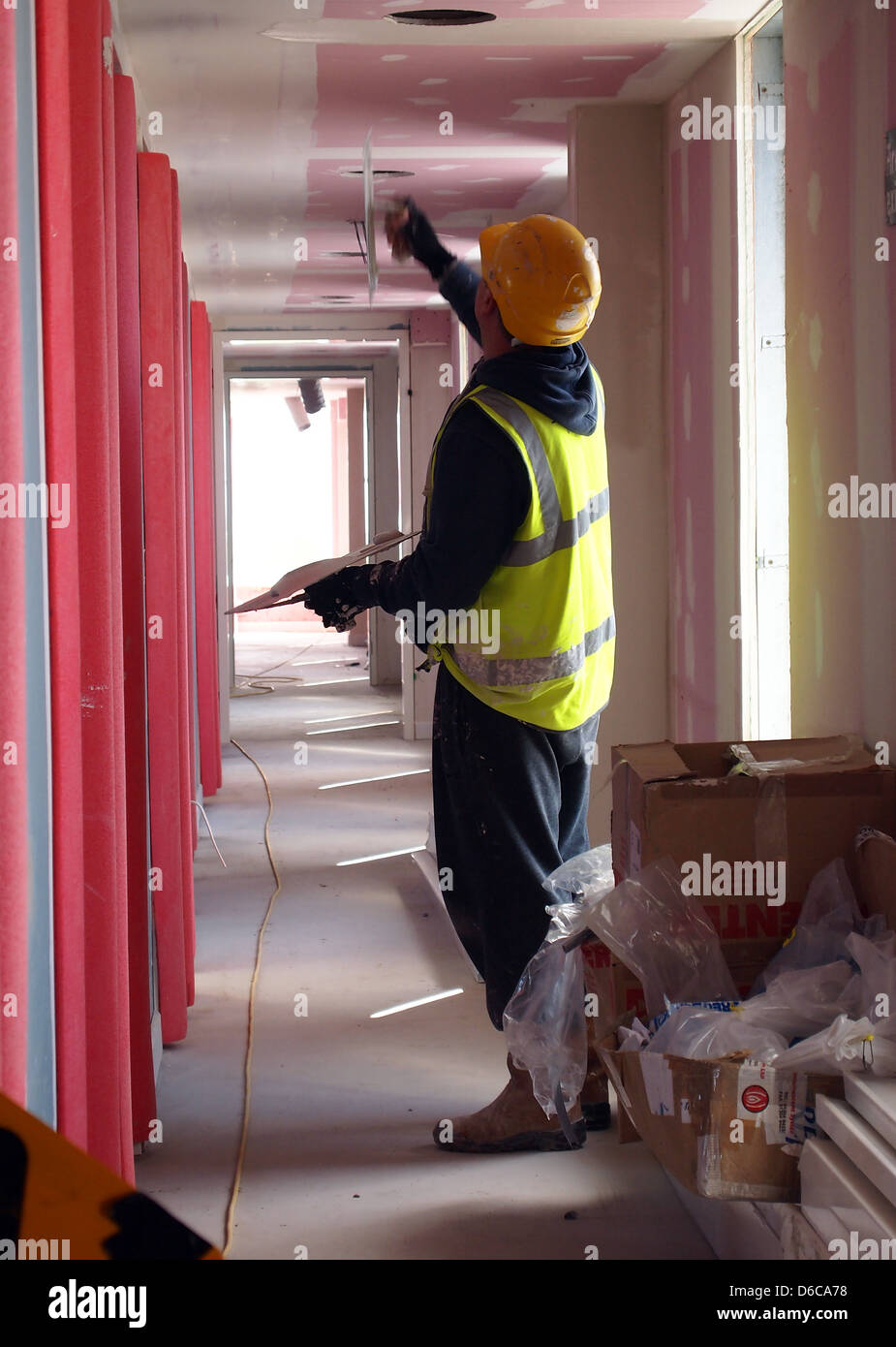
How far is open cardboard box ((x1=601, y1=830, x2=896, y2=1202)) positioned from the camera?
1639mm

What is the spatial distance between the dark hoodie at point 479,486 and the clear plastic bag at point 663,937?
598mm

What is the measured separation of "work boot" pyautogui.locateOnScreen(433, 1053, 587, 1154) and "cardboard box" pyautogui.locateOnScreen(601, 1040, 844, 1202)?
2.78 ft

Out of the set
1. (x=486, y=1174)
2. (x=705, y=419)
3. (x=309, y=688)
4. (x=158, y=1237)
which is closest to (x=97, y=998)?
(x=486, y=1174)

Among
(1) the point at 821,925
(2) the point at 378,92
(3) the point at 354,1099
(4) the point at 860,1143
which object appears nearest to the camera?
(4) the point at 860,1143

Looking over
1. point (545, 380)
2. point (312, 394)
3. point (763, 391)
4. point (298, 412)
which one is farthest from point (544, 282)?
point (298, 412)

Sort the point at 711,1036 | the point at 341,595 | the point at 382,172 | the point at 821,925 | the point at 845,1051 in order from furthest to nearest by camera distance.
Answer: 1. the point at 382,172
2. the point at 341,595
3. the point at 821,925
4. the point at 711,1036
5. the point at 845,1051

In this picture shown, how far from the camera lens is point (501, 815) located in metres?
2.39

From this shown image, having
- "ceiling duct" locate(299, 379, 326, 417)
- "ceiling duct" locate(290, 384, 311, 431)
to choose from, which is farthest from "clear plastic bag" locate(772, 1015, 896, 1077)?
"ceiling duct" locate(290, 384, 311, 431)

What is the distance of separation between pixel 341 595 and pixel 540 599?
0.38 meters

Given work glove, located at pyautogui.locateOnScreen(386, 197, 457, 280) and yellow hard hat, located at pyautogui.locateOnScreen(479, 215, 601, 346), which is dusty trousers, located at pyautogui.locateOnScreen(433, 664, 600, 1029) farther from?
work glove, located at pyautogui.locateOnScreen(386, 197, 457, 280)

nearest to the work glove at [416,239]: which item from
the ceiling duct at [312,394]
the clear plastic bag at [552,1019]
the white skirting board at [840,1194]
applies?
the clear plastic bag at [552,1019]

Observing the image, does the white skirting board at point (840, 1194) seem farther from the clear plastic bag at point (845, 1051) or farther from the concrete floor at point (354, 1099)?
the concrete floor at point (354, 1099)

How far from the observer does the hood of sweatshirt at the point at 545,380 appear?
232 cm

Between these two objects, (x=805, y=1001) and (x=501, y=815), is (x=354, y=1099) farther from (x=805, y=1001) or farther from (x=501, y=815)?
(x=805, y=1001)
